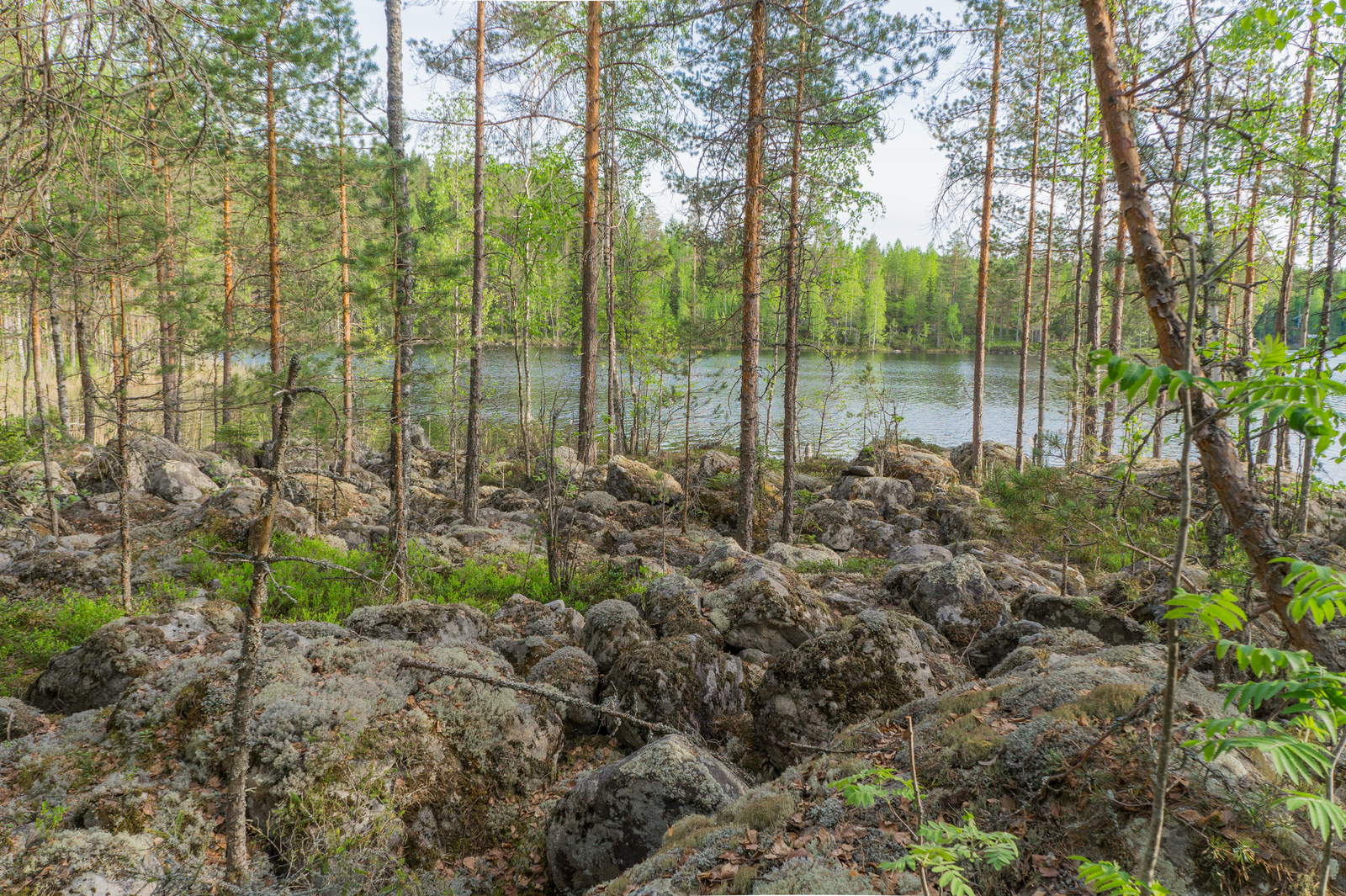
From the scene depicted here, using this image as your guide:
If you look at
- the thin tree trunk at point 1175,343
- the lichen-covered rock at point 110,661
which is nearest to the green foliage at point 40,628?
the lichen-covered rock at point 110,661

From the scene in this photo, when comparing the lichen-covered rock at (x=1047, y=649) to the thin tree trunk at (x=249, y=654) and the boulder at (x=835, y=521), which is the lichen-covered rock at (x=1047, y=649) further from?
the boulder at (x=835, y=521)

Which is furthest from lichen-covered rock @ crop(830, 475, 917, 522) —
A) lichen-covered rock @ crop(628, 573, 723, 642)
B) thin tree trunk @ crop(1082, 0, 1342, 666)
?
thin tree trunk @ crop(1082, 0, 1342, 666)

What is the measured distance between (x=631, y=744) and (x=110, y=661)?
473cm

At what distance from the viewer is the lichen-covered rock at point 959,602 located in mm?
7723

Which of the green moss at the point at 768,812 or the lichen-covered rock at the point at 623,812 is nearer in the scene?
the green moss at the point at 768,812

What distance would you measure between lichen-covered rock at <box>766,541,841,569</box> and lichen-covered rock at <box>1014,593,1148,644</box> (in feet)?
12.5

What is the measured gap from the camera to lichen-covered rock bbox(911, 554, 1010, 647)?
7.72 meters

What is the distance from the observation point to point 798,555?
1127 centimetres

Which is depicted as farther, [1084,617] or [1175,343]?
[1084,617]

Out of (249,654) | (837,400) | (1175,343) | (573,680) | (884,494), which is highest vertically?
(1175,343)

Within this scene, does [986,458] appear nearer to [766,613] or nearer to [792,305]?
[792,305]

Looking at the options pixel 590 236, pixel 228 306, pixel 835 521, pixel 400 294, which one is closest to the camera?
pixel 400 294

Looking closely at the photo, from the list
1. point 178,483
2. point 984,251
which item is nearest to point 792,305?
point 984,251

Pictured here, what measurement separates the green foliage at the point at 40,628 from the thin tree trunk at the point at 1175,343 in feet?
33.4
